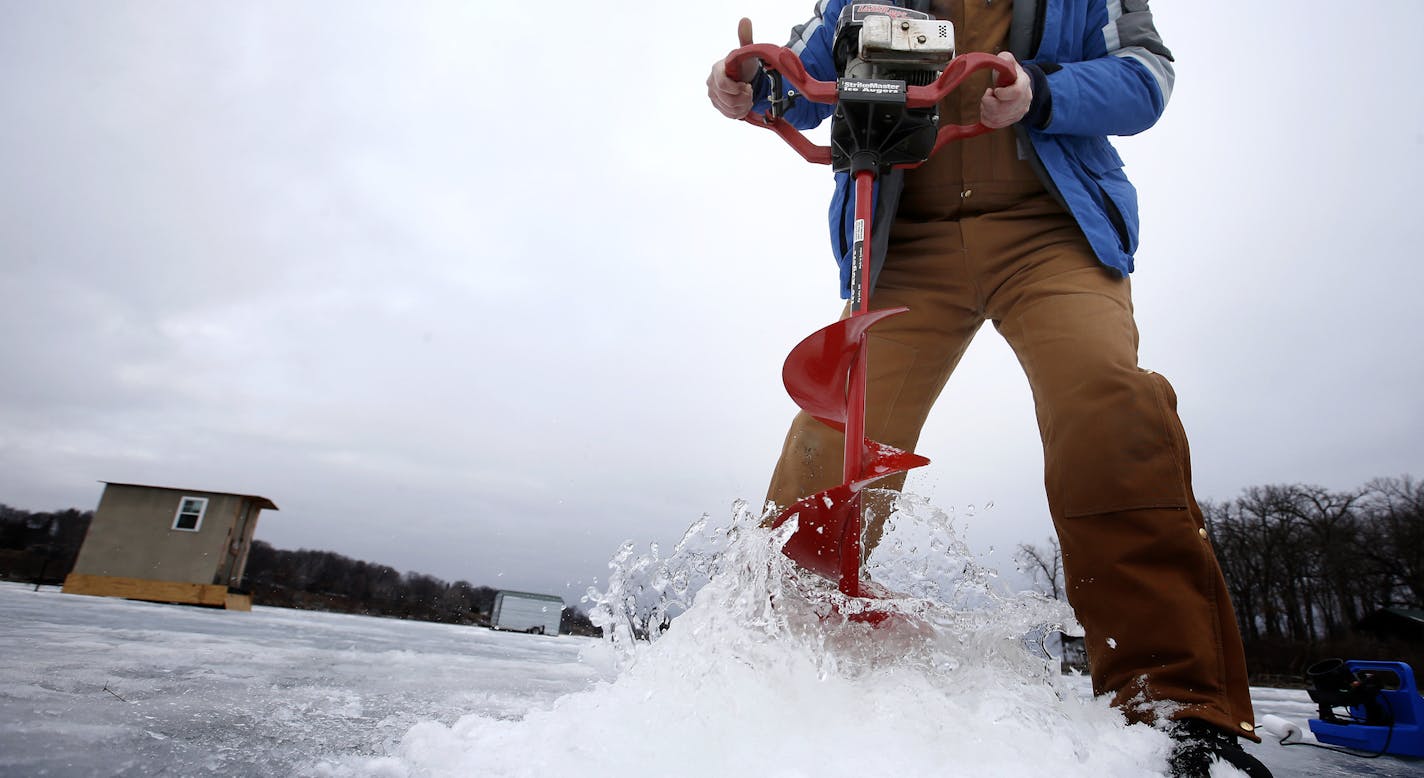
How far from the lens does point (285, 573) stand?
40.1 metres

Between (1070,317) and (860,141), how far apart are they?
58cm

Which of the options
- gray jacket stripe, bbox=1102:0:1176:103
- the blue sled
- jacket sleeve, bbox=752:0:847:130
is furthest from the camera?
the blue sled

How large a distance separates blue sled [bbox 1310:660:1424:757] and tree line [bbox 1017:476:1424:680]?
89.6ft

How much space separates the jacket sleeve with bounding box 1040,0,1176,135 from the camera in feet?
4.76

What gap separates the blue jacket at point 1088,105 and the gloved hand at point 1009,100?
0.25 feet

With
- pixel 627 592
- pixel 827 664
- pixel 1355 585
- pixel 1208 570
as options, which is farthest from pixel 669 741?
pixel 1355 585

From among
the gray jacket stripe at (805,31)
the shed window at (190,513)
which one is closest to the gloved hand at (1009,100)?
the gray jacket stripe at (805,31)

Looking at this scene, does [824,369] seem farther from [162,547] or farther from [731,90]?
[162,547]

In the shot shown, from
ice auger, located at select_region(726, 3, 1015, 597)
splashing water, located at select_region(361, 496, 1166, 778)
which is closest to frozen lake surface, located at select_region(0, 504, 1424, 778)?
splashing water, located at select_region(361, 496, 1166, 778)

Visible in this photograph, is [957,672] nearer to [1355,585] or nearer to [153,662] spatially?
[153,662]

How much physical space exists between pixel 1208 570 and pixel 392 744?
1376mm

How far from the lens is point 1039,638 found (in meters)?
1.30

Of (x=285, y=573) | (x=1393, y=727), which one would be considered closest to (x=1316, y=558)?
(x=1393, y=727)

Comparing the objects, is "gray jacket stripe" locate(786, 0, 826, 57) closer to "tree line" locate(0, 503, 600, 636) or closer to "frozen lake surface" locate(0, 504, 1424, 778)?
"frozen lake surface" locate(0, 504, 1424, 778)
